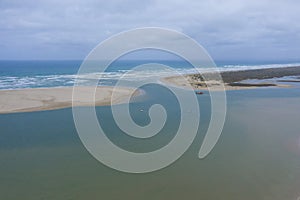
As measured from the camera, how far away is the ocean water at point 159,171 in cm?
1014

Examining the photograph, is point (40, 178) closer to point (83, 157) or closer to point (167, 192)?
point (83, 157)

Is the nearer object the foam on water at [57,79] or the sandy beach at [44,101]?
the sandy beach at [44,101]

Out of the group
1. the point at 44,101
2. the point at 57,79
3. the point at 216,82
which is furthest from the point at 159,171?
the point at 57,79

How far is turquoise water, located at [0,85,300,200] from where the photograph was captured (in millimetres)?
10148

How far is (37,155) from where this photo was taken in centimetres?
1351

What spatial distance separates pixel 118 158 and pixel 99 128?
4.99m

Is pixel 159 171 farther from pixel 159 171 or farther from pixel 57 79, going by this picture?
pixel 57 79

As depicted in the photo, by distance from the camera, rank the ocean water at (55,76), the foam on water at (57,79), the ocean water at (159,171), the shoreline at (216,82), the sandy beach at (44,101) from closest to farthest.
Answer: the ocean water at (159,171) → the sandy beach at (44,101) → the shoreline at (216,82) → the foam on water at (57,79) → the ocean water at (55,76)

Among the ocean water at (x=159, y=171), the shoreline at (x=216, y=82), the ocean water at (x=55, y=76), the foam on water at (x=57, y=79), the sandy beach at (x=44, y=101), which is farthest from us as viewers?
the ocean water at (x=55, y=76)

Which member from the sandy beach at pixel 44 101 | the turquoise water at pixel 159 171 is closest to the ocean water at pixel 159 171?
the turquoise water at pixel 159 171

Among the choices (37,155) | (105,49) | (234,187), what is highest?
(105,49)

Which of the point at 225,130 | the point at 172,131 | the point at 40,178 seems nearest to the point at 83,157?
the point at 40,178

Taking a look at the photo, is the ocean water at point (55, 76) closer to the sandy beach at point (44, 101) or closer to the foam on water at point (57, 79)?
the foam on water at point (57, 79)

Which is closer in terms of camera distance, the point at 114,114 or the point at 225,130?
the point at 225,130
